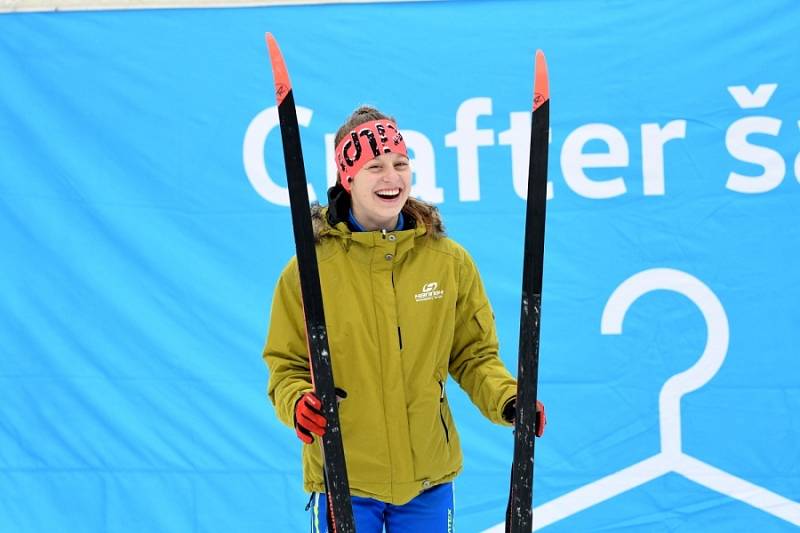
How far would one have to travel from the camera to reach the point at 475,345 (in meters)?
1.85

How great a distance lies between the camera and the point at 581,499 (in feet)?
9.15

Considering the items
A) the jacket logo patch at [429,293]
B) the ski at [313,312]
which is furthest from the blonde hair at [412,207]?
the ski at [313,312]

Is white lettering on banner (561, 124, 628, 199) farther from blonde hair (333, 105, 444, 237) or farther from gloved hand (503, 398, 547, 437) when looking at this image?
gloved hand (503, 398, 547, 437)

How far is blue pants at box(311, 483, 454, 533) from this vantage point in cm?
176

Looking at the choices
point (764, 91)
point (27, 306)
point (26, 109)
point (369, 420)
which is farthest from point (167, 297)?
point (764, 91)

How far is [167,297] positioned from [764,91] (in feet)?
6.09

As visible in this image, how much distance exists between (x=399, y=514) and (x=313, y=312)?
46cm

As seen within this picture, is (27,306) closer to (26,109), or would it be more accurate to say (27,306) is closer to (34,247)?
(34,247)

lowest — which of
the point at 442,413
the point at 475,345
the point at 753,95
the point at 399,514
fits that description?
the point at 399,514

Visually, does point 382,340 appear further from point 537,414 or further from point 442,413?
point 537,414

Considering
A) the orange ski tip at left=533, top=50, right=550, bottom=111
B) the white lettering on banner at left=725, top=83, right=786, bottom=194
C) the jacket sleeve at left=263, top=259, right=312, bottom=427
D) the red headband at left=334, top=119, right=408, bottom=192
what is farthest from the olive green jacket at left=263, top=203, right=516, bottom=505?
the white lettering on banner at left=725, top=83, right=786, bottom=194

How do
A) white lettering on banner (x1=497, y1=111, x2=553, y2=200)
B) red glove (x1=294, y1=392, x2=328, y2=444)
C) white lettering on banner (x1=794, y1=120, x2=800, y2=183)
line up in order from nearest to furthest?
red glove (x1=294, y1=392, x2=328, y2=444)
white lettering on banner (x1=794, y1=120, x2=800, y2=183)
white lettering on banner (x1=497, y1=111, x2=553, y2=200)

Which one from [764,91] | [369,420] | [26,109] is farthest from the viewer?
[26,109]

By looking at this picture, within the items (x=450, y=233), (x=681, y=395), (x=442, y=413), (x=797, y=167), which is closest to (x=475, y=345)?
(x=442, y=413)
